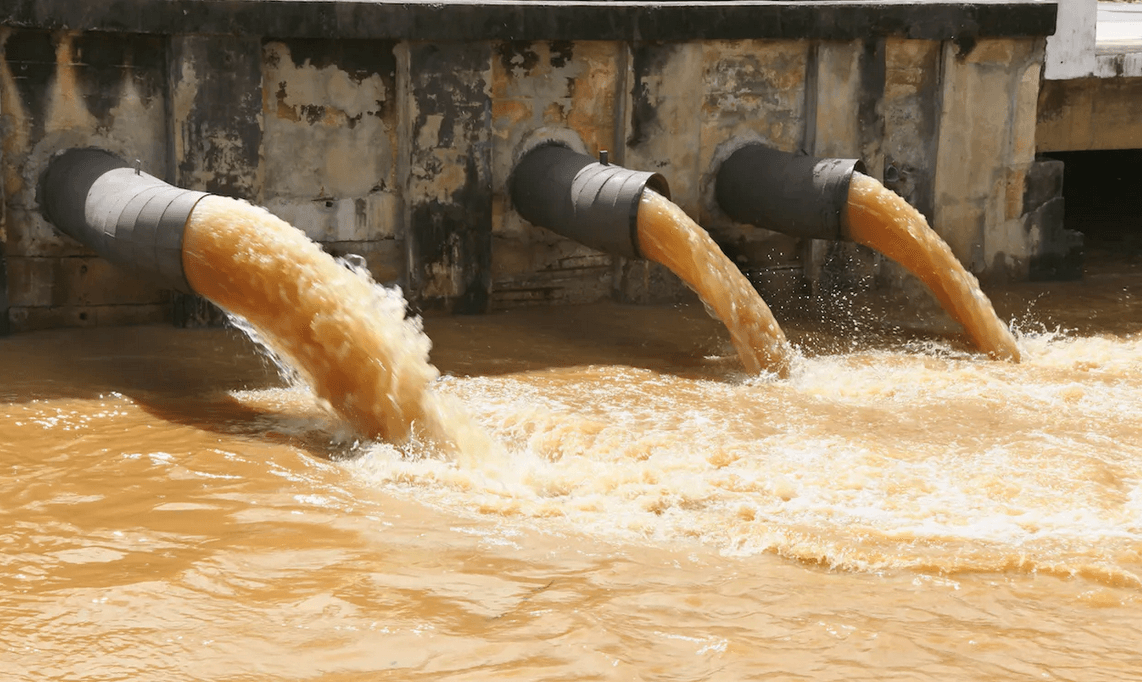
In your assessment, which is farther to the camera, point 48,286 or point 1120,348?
point 1120,348

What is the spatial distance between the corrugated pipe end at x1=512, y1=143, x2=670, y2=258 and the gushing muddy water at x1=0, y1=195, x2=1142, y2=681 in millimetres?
681

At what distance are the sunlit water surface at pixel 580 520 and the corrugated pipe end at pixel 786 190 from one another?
3.19ft

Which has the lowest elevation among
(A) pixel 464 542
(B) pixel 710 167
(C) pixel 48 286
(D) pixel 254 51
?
(A) pixel 464 542

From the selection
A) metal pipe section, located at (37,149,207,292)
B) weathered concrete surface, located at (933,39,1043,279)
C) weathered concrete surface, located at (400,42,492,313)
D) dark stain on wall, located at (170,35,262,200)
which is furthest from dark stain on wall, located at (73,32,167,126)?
weathered concrete surface, located at (933,39,1043,279)

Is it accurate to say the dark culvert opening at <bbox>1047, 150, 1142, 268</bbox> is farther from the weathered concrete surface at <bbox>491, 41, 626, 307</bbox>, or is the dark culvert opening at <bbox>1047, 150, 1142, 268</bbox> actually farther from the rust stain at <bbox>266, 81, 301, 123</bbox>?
the rust stain at <bbox>266, 81, 301, 123</bbox>

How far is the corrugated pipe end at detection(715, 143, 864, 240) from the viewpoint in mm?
8555

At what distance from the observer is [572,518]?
5.28m

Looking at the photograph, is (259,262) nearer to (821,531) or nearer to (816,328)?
(821,531)

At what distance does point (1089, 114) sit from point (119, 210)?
7303 millimetres

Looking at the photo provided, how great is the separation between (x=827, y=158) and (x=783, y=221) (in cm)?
59

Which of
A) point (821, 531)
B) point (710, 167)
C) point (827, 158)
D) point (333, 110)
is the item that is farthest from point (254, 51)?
point (821, 531)

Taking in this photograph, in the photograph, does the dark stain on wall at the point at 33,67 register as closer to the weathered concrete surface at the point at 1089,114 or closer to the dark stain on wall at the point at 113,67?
the dark stain on wall at the point at 113,67

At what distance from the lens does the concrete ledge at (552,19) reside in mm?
7590

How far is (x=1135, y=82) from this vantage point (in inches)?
414
